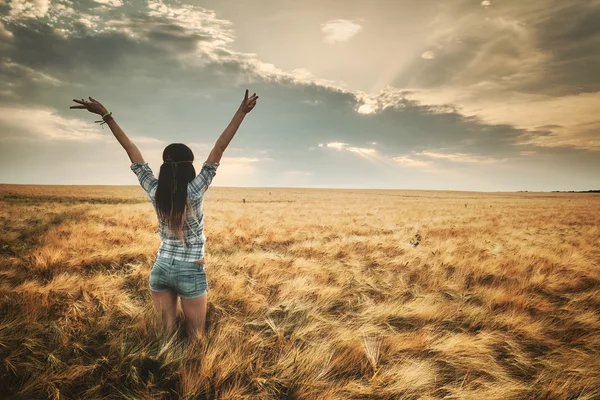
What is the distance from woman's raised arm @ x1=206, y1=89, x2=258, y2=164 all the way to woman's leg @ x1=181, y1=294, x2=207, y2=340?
3.93ft

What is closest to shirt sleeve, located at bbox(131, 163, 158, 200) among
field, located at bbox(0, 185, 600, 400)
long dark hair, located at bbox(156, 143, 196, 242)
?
long dark hair, located at bbox(156, 143, 196, 242)

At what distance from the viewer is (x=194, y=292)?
245cm

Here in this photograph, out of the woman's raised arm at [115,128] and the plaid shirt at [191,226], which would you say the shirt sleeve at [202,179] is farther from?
the woman's raised arm at [115,128]

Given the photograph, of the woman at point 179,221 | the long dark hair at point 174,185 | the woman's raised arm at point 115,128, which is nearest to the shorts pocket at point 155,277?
the woman at point 179,221

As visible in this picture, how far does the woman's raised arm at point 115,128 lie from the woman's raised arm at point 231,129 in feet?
2.34

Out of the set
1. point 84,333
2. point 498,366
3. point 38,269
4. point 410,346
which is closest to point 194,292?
point 84,333

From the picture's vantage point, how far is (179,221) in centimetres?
231

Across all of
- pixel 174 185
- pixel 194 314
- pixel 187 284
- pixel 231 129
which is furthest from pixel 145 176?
→ pixel 194 314

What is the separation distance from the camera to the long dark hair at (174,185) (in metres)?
2.27

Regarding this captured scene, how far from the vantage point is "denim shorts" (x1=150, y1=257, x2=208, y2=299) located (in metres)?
2.39

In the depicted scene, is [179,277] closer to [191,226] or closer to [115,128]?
[191,226]

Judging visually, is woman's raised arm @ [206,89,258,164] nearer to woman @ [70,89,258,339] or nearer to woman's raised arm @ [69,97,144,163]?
woman @ [70,89,258,339]

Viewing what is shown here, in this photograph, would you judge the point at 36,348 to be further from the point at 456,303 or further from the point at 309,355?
the point at 456,303

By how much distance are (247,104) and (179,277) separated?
166 cm
